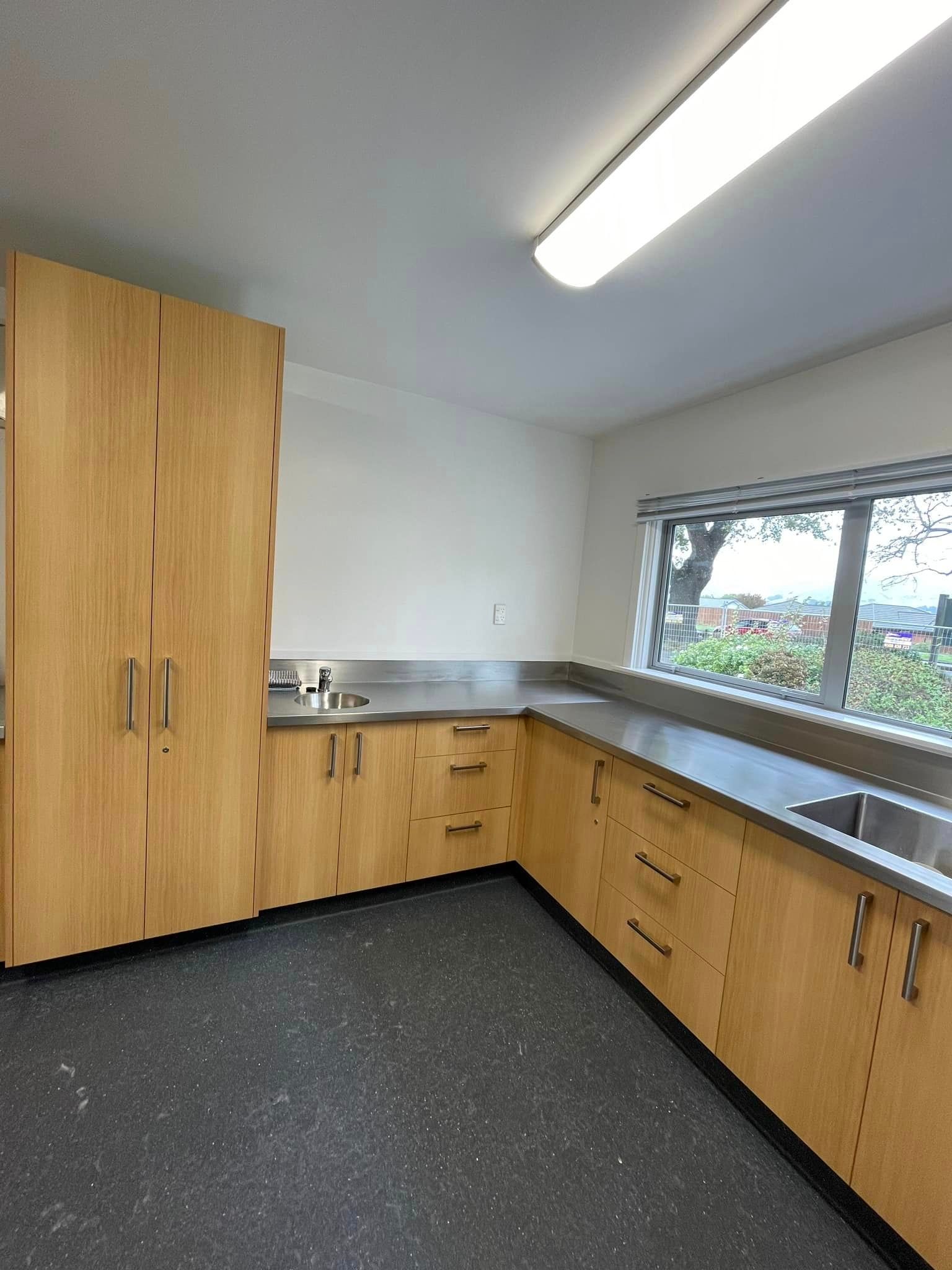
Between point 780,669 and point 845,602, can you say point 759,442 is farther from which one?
point 780,669

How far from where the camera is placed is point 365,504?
8.97 ft

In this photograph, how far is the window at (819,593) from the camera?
1.87 metres

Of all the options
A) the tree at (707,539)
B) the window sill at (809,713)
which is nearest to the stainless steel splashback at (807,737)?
the window sill at (809,713)

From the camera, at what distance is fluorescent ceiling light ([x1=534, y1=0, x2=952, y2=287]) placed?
86 cm

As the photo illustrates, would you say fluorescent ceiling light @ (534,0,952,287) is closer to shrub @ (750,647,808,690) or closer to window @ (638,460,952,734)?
window @ (638,460,952,734)

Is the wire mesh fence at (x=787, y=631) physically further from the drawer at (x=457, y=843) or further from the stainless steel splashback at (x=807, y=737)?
the drawer at (x=457, y=843)

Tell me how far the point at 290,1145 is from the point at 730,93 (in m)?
2.45

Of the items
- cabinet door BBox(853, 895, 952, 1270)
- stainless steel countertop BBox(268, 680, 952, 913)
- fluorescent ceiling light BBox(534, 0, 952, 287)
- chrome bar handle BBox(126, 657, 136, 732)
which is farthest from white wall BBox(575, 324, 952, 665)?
chrome bar handle BBox(126, 657, 136, 732)

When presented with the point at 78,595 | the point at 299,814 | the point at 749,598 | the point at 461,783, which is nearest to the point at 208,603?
the point at 78,595

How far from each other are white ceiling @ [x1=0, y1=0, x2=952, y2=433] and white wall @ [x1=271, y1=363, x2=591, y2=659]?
60cm

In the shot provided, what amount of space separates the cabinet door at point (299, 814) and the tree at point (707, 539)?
1.81 meters

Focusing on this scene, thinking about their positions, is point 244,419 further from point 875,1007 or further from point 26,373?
point 875,1007

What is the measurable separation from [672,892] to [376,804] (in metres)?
1.18

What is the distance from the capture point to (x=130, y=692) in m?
1.79
